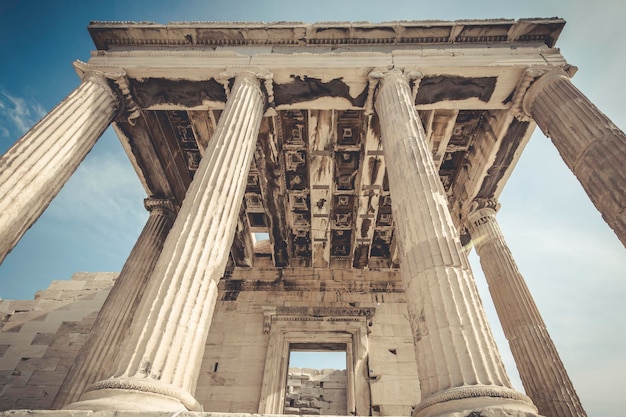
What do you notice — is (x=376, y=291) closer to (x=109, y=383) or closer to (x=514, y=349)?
(x=514, y=349)

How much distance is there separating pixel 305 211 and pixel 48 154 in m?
8.47

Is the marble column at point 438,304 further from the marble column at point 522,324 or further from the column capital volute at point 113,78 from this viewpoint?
the column capital volute at point 113,78

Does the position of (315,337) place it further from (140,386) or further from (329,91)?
(140,386)

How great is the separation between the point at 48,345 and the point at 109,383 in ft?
33.9

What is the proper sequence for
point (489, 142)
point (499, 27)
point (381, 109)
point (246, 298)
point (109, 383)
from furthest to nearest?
1. point (246, 298)
2. point (489, 142)
3. point (499, 27)
4. point (381, 109)
5. point (109, 383)

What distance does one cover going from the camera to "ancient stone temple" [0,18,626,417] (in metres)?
4.36

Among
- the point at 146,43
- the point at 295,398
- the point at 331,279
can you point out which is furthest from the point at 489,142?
the point at 295,398

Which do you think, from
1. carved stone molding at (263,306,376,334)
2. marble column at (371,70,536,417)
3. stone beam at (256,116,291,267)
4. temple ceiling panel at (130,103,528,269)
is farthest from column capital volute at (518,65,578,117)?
carved stone molding at (263,306,376,334)

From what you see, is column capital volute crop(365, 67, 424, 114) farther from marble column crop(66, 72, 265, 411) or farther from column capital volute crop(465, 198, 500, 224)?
column capital volute crop(465, 198, 500, 224)

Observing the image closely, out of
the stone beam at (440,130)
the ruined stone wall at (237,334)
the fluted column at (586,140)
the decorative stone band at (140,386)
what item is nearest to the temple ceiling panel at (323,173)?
the stone beam at (440,130)

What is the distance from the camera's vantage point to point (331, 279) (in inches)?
563

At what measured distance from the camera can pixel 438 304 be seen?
Result: 14.2ft

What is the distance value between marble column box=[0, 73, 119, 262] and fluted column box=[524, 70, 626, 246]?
10352 mm

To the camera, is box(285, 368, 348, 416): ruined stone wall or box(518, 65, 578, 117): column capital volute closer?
box(518, 65, 578, 117): column capital volute
